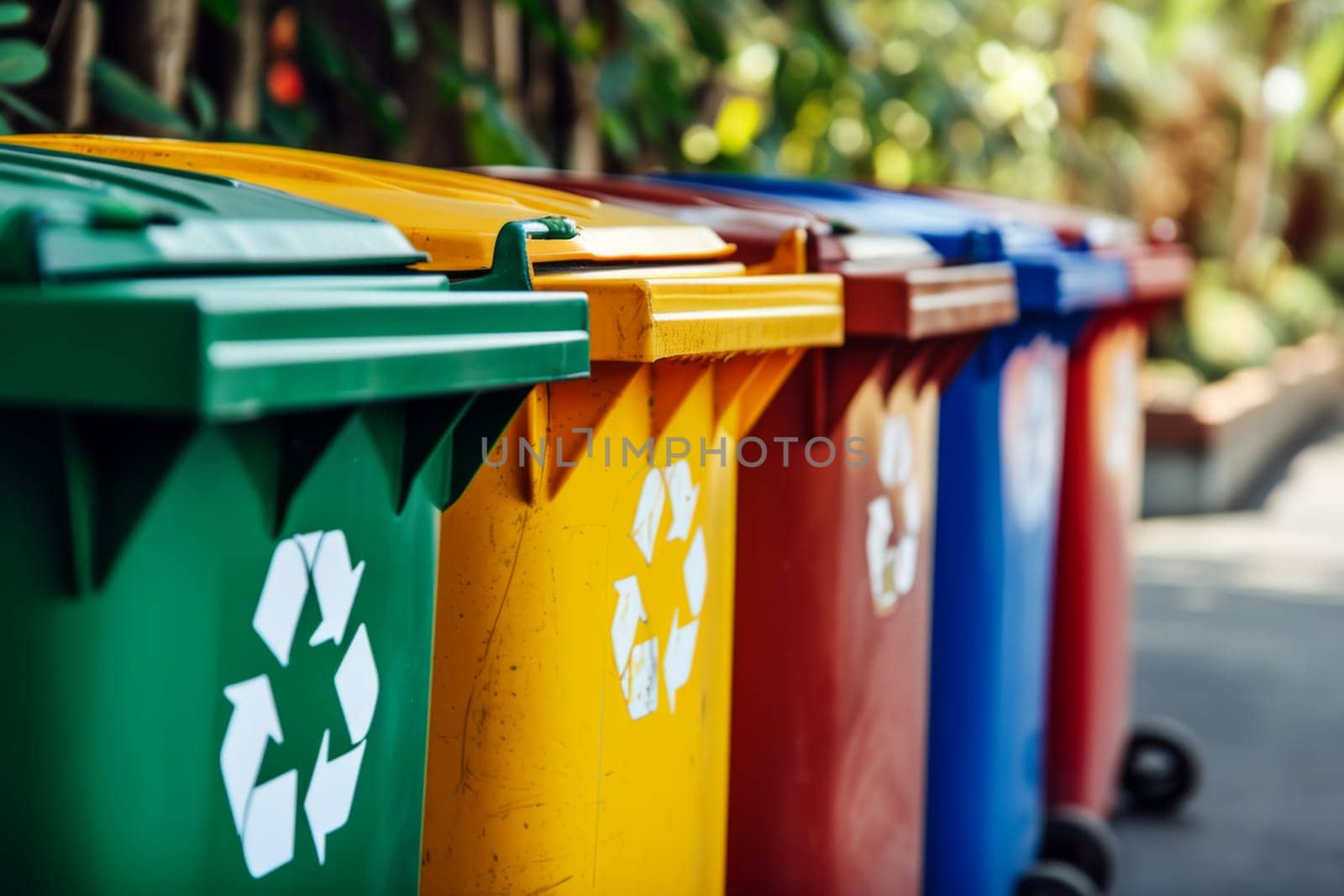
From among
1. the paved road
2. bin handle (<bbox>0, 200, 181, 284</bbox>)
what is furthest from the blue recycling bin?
bin handle (<bbox>0, 200, 181, 284</bbox>)

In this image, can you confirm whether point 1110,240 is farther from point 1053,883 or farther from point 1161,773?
point 1053,883

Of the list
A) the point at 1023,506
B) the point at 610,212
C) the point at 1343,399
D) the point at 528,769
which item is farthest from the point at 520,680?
the point at 1343,399

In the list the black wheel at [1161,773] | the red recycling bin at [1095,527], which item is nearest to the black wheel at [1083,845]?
the red recycling bin at [1095,527]

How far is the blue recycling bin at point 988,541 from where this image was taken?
3.30m

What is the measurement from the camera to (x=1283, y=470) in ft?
40.6

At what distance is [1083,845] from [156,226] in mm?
3305

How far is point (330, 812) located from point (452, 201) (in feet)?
2.69

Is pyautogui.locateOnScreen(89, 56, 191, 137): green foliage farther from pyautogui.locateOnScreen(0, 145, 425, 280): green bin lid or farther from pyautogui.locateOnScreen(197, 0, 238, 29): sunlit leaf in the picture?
pyautogui.locateOnScreen(0, 145, 425, 280): green bin lid

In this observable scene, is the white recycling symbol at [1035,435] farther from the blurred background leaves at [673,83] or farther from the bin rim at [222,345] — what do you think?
the bin rim at [222,345]

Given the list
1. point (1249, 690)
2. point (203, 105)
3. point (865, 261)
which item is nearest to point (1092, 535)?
point (865, 261)

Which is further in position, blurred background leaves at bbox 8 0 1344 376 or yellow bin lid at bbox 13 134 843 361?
blurred background leaves at bbox 8 0 1344 376

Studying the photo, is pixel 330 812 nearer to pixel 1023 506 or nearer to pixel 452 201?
pixel 452 201

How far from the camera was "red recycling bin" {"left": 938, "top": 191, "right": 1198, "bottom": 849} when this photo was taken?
4.23 meters

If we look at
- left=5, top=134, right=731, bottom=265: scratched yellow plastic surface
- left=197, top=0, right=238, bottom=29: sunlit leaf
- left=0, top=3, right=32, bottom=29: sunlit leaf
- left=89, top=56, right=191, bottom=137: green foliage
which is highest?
left=197, top=0, right=238, bottom=29: sunlit leaf
